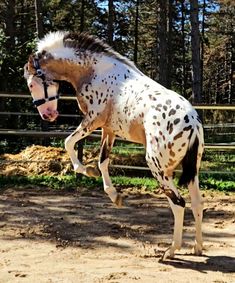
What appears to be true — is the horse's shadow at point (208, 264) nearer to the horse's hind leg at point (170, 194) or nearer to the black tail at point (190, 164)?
the horse's hind leg at point (170, 194)

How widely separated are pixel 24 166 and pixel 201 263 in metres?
6.85

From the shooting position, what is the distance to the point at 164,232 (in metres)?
5.48

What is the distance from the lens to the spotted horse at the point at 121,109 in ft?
14.1

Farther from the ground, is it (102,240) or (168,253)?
(168,253)

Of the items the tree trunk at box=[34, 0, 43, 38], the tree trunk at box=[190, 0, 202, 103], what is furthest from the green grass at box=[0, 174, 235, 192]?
the tree trunk at box=[34, 0, 43, 38]

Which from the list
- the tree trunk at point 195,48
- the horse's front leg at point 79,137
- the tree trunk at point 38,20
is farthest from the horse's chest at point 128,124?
the tree trunk at point 38,20

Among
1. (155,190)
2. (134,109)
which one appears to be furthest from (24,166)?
(134,109)

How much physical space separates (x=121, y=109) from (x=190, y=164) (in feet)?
2.91

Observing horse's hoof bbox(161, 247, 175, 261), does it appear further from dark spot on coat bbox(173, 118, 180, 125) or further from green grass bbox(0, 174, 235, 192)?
green grass bbox(0, 174, 235, 192)

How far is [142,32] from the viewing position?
3747 centimetres

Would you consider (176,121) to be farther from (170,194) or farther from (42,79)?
(42,79)

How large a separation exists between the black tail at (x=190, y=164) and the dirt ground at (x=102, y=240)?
2.47ft

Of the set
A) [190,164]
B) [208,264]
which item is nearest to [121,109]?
[190,164]

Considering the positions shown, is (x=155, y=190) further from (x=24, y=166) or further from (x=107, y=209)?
(x=24, y=166)
